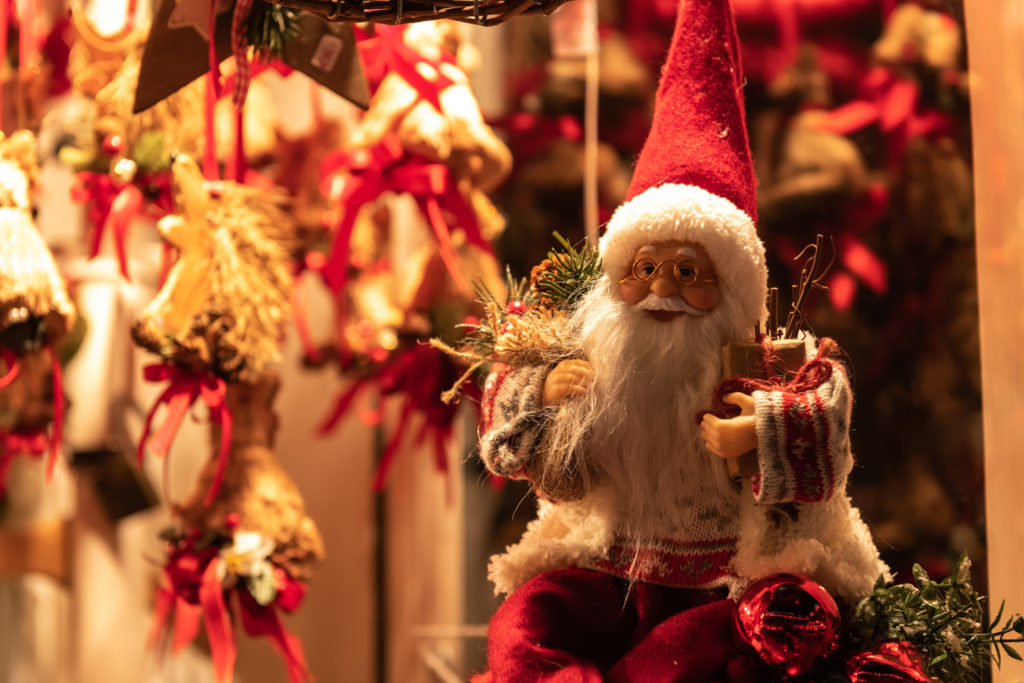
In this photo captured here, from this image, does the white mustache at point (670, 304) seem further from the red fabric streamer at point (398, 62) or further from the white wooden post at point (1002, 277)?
the red fabric streamer at point (398, 62)

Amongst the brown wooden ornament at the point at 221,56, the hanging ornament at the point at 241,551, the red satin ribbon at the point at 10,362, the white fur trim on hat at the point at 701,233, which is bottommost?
the hanging ornament at the point at 241,551

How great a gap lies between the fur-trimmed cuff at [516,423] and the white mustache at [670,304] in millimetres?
90

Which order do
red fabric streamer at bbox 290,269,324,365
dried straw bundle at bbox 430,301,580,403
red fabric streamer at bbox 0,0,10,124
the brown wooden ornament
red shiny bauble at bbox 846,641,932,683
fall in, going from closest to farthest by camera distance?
red shiny bauble at bbox 846,641,932,683 < dried straw bundle at bbox 430,301,580,403 < the brown wooden ornament < red fabric streamer at bbox 0,0,10,124 < red fabric streamer at bbox 290,269,324,365

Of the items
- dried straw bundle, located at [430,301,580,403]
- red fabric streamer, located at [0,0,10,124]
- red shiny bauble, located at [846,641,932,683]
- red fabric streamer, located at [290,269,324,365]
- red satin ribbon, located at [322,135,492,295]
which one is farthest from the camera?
red fabric streamer, located at [290,269,324,365]

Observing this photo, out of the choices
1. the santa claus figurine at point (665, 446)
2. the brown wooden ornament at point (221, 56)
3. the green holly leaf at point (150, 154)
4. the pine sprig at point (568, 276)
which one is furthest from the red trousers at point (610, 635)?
the green holly leaf at point (150, 154)

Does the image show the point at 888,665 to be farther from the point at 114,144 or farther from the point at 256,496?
the point at 114,144

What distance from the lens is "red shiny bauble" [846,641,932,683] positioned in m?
0.64

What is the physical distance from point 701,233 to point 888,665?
0.31 metres

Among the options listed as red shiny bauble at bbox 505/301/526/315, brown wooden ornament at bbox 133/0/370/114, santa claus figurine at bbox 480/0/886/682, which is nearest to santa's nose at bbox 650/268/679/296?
santa claus figurine at bbox 480/0/886/682

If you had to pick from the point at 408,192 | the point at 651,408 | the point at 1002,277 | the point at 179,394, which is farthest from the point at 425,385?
the point at 1002,277

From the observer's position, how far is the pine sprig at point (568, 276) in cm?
77

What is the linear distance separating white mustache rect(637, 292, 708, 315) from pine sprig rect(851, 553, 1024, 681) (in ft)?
0.77

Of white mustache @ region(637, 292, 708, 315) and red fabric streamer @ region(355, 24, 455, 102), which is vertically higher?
red fabric streamer @ region(355, 24, 455, 102)

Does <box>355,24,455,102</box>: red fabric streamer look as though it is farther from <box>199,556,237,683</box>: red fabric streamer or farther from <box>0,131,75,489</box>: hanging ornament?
<box>199,556,237,683</box>: red fabric streamer
